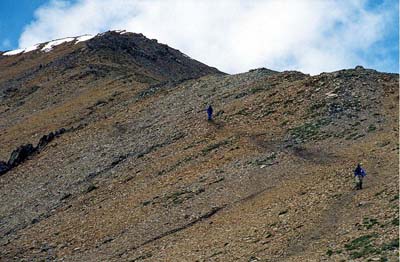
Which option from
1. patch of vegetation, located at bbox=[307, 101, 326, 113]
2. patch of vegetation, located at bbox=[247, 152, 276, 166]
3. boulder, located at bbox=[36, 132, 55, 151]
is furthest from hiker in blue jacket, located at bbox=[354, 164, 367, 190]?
boulder, located at bbox=[36, 132, 55, 151]

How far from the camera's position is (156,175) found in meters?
43.3

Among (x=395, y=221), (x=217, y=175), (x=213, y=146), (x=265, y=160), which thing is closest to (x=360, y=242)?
(x=395, y=221)

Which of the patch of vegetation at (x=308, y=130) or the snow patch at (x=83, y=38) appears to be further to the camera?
the snow patch at (x=83, y=38)

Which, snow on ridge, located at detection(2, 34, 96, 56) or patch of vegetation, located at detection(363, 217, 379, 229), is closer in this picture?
patch of vegetation, located at detection(363, 217, 379, 229)

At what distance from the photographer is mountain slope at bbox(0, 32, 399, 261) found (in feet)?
96.0

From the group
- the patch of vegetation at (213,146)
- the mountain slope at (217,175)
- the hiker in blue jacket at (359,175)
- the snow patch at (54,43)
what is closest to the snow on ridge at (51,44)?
the snow patch at (54,43)

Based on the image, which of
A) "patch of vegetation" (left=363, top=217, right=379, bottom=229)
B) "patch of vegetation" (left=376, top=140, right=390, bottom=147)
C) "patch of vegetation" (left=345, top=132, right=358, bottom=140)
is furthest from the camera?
"patch of vegetation" (left=345, top=132, right=358, bottom=140)

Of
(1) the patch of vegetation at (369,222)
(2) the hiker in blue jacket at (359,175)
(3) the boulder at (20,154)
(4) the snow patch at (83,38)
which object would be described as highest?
(4) the snow patch at (83,38)

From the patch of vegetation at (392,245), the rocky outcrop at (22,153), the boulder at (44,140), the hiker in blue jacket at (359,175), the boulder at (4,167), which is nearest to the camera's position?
the patch of vegetation at (392,245)

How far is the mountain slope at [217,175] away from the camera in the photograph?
29250 millimetres

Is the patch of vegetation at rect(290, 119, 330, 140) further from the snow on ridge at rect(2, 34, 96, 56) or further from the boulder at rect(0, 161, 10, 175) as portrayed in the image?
the snow on ridge at rect(2, 34, 96, 56)

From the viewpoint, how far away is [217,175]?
39812 millimetres

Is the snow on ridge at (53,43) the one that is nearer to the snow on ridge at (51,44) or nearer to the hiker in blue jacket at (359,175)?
the snow on ridge at (51,44)

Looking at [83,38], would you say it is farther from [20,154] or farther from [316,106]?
[316,106]
